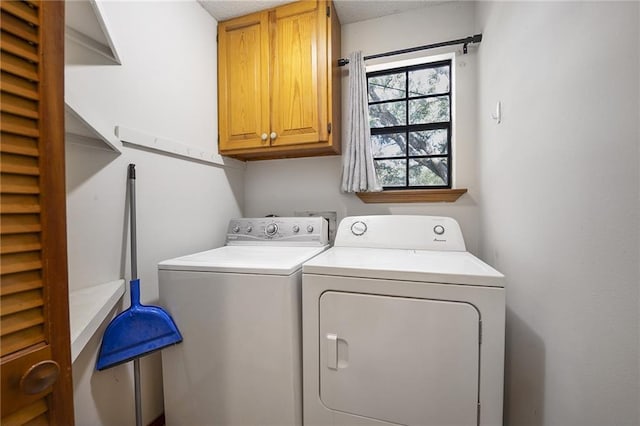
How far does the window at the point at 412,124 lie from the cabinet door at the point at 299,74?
1.87ft

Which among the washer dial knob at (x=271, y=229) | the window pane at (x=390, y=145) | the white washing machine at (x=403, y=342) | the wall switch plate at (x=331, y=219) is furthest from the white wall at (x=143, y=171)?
the window pane at (x=390, y=145)

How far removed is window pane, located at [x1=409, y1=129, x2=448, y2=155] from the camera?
1.97 meters

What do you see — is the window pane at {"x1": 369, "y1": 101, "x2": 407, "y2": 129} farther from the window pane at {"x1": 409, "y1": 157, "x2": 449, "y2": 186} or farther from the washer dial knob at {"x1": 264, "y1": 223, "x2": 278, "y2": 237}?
the washer dial knob at {"x1": 264, "y1": 223, "x2": 278, "y2": 237}

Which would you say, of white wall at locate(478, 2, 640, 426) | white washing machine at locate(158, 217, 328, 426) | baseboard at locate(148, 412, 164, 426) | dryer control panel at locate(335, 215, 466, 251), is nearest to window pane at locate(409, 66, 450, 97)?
white wall at locate(478, 2, 640, 426)

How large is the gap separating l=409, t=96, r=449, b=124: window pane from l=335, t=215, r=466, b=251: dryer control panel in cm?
84

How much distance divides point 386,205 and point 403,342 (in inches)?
45.3

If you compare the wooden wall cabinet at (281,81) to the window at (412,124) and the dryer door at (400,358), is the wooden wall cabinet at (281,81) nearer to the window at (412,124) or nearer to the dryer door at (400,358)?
the window at (412,124)

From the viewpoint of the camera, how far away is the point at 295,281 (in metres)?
1.14

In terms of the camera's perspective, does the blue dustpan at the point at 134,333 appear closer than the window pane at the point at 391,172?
Yes

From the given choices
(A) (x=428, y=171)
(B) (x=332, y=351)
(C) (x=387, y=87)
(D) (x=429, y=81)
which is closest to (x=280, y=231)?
(B) (x=332, y=351)

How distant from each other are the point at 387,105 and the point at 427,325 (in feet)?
5.67

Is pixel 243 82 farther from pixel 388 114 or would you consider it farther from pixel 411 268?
pixel 411 268

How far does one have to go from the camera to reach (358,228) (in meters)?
1.71

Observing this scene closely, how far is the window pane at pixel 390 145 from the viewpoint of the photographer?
6.79ft
